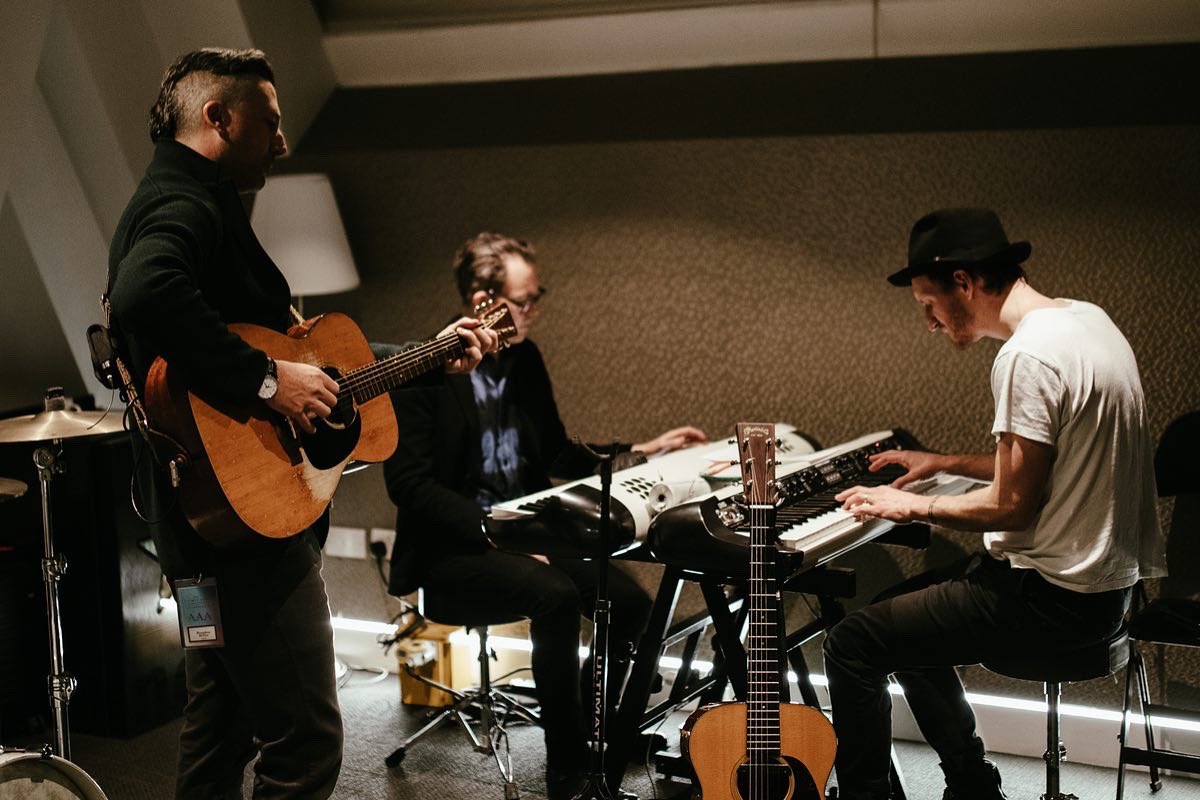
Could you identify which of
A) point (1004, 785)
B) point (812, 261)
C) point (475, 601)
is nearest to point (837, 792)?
point (1004, 785)

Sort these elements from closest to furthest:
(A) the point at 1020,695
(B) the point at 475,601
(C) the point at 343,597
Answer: (B) the point at 475,601
(A) the point at 1020,695
(C) the point at 343,597

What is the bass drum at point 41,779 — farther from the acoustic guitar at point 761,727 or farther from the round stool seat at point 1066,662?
the round stool seat at point 1066,662

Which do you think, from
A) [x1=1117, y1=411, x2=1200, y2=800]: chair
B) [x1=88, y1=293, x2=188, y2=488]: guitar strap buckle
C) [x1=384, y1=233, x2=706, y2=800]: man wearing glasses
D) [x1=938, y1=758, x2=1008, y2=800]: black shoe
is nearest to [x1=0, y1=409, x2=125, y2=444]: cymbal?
[x1=88, y1=293, x2=188, y2=488]: guitar strap buckle

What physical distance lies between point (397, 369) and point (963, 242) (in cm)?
126

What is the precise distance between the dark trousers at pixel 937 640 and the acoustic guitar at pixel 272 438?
114cm

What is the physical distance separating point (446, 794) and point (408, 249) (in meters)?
1.89

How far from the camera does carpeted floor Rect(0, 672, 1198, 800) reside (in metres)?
3.25

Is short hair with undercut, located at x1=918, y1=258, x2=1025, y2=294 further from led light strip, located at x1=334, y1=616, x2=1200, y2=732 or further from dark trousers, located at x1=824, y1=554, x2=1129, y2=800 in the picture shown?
led light strip, located at x1=334, y1=616, x2=1200, y2=732

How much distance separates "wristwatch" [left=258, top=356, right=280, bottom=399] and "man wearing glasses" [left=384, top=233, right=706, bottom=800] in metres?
1.01

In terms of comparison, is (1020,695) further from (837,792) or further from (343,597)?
(343,597)

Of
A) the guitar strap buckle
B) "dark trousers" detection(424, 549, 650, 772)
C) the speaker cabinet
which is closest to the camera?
the guitar strap buckle

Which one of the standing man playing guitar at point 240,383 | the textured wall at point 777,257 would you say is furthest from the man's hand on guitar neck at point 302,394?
the textured wall at point 777,257

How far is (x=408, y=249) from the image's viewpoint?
165 inches

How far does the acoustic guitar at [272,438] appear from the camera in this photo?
2.04 m
